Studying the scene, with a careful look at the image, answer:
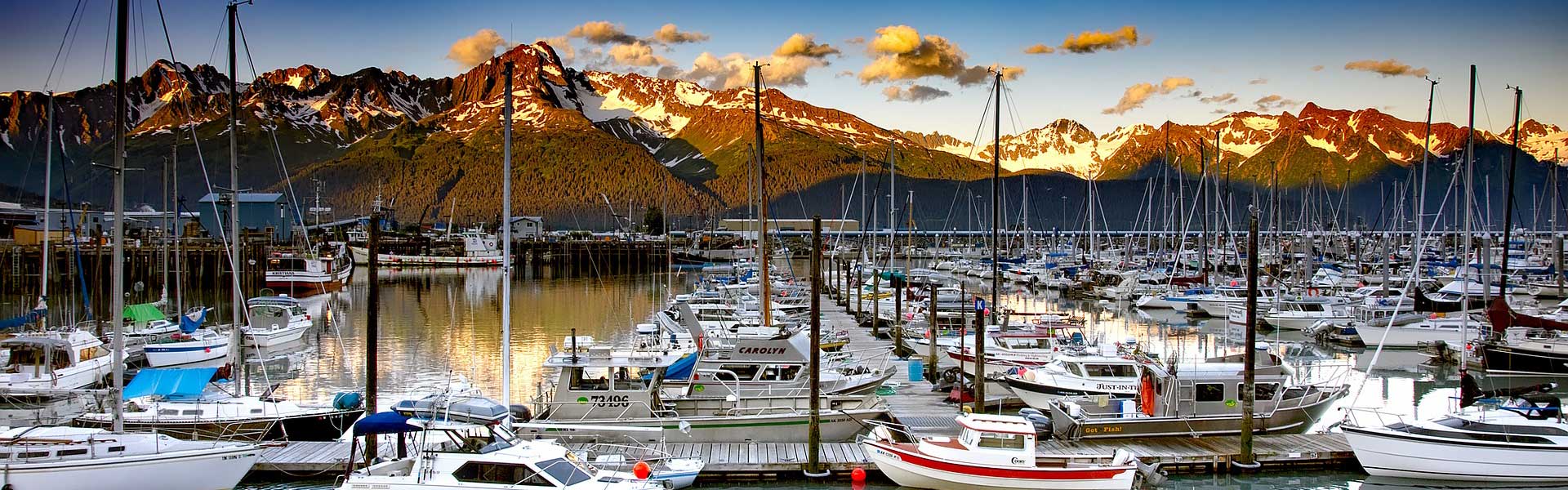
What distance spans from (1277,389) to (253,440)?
21951 millimetres

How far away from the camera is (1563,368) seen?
1395 inches

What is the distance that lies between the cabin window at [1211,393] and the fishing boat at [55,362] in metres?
27.2

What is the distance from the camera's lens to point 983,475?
1936cm

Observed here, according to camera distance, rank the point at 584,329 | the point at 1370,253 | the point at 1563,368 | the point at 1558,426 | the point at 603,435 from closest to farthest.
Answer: the point at 1558,426 → the point at 603,435 → the point at 1563,368 → the point at 584,329 → the point at 1370,253

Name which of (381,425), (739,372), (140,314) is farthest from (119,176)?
(140,314)

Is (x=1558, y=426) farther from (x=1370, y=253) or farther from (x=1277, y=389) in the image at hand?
(x=1370, y=253)

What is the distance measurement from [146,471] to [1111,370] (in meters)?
20.9

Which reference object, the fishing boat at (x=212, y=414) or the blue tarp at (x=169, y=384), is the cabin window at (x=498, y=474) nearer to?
the fishing boat at (x=212, y=414)

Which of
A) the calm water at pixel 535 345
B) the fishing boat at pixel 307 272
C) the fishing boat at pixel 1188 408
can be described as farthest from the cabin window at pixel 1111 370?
the fishing boat at pixel 307 272

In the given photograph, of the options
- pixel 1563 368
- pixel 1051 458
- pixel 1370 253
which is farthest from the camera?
pixel 1370 253

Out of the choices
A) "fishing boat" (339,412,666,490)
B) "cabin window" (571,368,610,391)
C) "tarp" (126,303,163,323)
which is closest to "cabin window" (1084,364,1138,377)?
"cabin window" (571,368,610,391)

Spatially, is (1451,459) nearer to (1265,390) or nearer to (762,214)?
(1265,390)

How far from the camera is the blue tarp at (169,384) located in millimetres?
23328

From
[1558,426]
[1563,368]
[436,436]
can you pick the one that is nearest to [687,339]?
[436,436]
